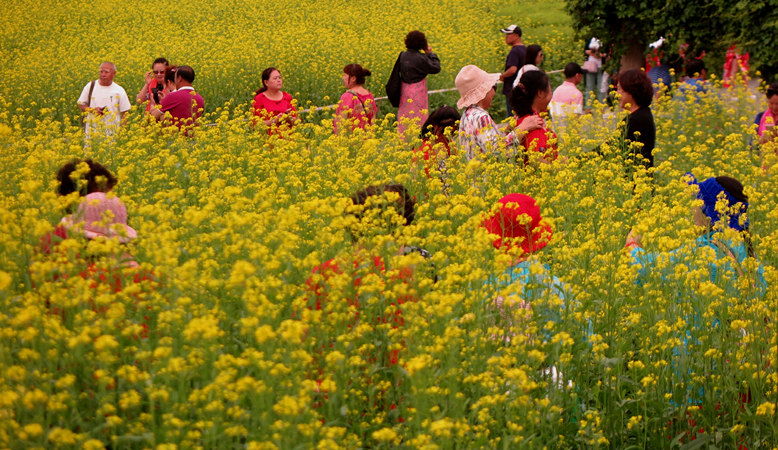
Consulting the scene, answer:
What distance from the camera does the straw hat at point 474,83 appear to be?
752cm

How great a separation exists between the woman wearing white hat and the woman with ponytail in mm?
1757

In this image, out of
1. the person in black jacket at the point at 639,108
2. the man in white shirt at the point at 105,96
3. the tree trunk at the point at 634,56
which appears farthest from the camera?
the tree trunk at the point at 634,56

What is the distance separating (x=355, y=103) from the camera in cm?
968

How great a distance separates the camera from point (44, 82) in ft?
53.9

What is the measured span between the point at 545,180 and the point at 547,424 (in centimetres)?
303

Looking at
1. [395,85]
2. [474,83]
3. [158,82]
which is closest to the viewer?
[474,83]

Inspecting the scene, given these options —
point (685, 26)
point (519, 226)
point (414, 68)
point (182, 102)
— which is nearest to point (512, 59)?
point (414, 68)

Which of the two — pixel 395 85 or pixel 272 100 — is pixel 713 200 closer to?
pixel 272 100

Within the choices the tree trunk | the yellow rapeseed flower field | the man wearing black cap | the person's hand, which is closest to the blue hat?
the yellow rapeseed flower field

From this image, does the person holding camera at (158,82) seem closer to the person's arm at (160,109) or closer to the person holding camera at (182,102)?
the person's arm at (160,109)

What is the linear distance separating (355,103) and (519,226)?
492cm

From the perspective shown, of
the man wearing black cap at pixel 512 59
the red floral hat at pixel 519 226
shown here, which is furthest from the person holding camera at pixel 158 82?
the red floral hat at pixel 519 226

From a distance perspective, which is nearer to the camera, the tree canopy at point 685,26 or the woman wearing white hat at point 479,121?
the woman wearing white hat at point 479,121

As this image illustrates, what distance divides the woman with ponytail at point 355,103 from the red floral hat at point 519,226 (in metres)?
4.18
